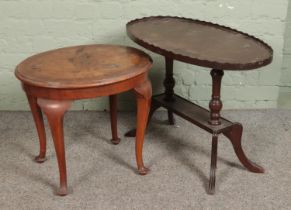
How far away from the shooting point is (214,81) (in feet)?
6.37

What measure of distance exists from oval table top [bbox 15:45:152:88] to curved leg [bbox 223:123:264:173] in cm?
53

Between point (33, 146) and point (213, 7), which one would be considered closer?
point (33, 146)

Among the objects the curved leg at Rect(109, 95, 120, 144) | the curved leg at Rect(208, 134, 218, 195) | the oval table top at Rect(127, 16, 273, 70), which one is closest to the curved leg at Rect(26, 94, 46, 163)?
the curved leg at Rect(109, 95, 120, 144)

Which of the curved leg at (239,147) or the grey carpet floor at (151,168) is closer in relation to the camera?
the grey carpet floor at (151,168)

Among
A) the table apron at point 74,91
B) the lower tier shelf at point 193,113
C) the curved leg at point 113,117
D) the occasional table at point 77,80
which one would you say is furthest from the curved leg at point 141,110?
the curved leg at point 113,117

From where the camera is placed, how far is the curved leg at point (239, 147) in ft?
6.88

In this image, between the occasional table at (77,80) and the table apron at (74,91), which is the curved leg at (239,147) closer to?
the occasional table at (77,80)

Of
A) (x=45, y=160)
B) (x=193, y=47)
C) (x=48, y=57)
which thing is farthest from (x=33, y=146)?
(x=193, y=47)

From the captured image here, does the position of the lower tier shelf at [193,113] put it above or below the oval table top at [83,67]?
below

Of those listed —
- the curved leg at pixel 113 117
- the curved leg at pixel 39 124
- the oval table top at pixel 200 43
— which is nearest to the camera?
the oval table top at pixel 200 43

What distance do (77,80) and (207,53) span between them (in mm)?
581

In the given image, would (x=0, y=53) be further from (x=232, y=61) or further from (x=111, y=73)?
(x=232, y=61)

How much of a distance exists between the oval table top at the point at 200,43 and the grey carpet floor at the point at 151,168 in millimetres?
638

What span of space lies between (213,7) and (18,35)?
1261 millimetres
